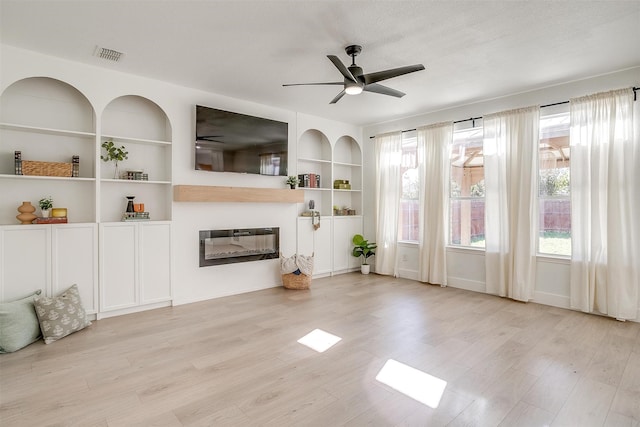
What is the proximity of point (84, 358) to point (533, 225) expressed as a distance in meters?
5.23

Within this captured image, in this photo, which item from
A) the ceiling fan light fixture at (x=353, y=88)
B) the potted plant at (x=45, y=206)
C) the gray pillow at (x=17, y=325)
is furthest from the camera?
the potted plant at (x=45, y=206)

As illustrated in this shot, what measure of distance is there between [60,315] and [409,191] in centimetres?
522

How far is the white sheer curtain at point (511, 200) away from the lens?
4.50 metres

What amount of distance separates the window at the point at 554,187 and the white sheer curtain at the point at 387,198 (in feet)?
7.21

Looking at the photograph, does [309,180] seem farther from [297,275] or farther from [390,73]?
[390,73]

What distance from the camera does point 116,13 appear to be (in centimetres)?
274

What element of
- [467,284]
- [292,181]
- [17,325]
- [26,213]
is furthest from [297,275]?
[26,213]

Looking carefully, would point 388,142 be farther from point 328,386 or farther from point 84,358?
point 84,358

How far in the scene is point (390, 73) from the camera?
3.12 meters

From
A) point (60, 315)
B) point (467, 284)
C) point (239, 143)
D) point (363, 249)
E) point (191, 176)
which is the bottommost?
point (467, 284)

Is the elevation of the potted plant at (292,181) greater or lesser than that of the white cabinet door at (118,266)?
greater

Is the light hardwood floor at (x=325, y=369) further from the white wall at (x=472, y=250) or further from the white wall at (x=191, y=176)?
the white wall at (x=191, y=176)

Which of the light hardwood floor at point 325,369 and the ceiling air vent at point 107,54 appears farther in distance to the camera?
the ceiling air vent at point 107,54

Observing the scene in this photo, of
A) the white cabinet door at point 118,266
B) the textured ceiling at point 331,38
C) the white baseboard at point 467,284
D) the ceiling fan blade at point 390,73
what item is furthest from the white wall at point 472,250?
the white cabinet door at point 118,266
